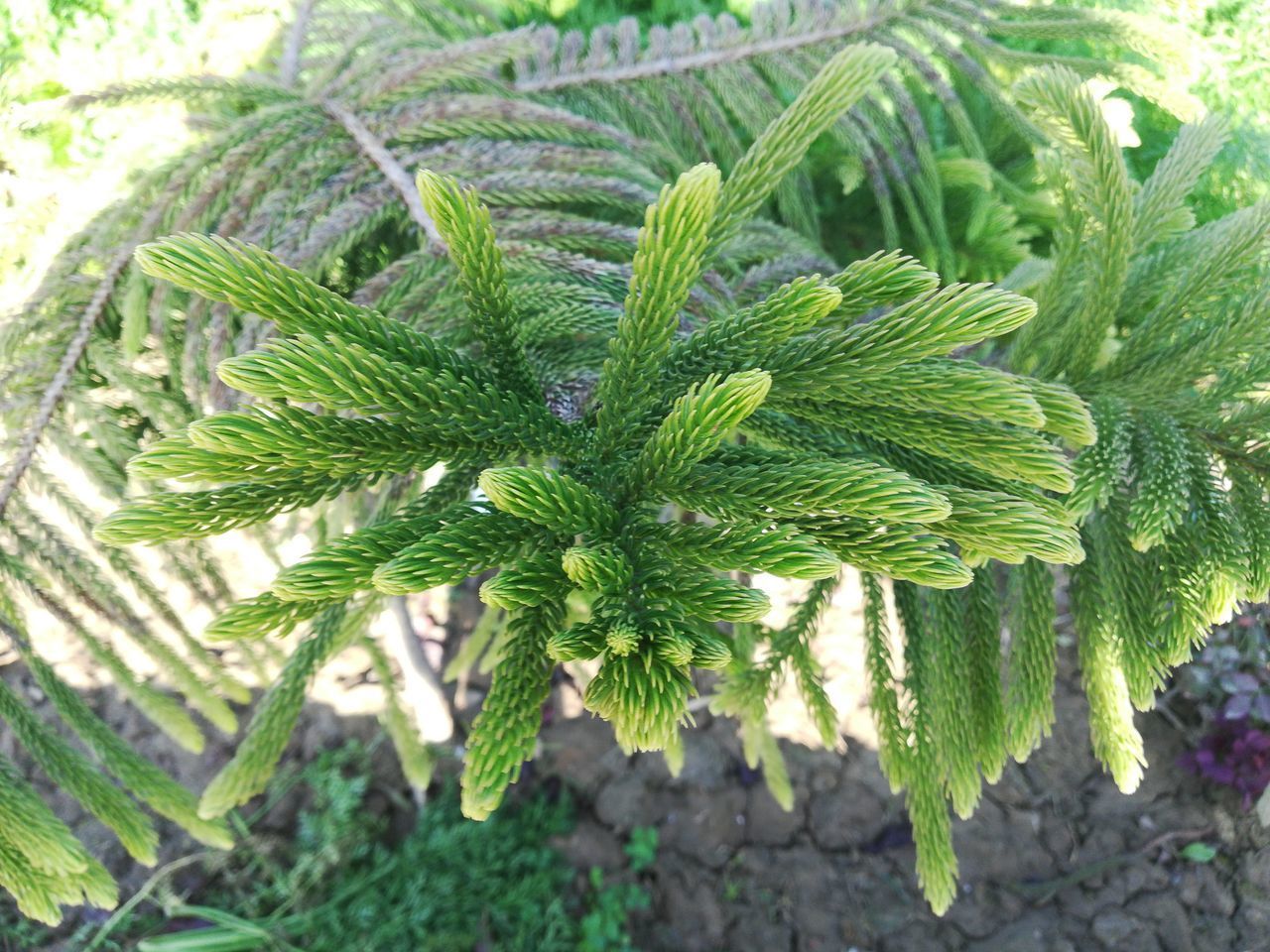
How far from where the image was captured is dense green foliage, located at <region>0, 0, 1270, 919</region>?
0.66 m

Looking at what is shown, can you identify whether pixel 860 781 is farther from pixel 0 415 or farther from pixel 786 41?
pixel 0 415

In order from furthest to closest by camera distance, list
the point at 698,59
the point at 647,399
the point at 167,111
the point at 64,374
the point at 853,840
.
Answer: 1. the point at 853,840
2. the point at 698,59
3. the point at 167,111
4. the point at 64,374
5. the point at 647,399

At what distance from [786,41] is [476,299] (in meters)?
1.37

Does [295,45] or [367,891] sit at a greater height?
[295,45]

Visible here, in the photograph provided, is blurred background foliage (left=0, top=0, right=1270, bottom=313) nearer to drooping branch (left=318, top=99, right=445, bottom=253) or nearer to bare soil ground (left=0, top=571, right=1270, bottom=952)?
drooping branch (left=318, top=99, right=445, bottom=253)

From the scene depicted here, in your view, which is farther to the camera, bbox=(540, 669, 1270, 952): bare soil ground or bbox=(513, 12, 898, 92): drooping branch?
bbox=(540, 669, 1270, 952): bare soil ground

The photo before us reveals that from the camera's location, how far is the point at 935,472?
925 mm

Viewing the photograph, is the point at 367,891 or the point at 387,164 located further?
the point at 367,891

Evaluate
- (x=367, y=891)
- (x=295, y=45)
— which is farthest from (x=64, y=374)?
(x=367, y=891)

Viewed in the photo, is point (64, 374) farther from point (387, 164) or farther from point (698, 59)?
point (698, 59)

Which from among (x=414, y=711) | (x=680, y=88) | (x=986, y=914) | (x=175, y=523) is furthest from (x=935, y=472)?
(x=414, y=711)

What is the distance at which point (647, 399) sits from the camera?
823mm

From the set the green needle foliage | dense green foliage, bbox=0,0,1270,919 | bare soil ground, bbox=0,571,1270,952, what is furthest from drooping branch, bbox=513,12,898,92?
bare soil ground, bbox=0,571,1270,952

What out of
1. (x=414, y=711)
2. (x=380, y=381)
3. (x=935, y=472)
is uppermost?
(x=380, y=381)
